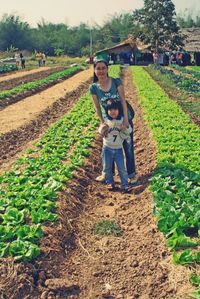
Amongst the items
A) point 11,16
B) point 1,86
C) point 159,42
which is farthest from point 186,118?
point 11,16

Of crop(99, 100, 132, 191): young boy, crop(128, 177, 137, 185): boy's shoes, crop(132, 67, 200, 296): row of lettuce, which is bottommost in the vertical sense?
crop(128, 177, 137, 185): boy's shoes

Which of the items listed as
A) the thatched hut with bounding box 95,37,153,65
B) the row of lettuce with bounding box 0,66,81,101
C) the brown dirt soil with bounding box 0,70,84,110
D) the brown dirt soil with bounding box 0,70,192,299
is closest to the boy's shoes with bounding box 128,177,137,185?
the brown dirt soil with bounding box 0,70,192,299

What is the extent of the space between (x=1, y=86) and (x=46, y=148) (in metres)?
17.2

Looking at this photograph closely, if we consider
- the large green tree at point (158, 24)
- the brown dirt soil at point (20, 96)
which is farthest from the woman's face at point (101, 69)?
the large green tree at point (158, 24)

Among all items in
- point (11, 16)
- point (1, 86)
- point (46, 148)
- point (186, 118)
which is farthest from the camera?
point (11, 16)

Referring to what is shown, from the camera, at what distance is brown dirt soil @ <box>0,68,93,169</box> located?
34.2 feet

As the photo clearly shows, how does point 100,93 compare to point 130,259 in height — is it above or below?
above

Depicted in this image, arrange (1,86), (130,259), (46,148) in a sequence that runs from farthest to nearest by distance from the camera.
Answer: (1,86), (46,148), (130,259)

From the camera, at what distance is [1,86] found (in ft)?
82.2

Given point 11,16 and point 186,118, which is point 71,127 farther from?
point 11,16

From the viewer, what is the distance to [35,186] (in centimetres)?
637

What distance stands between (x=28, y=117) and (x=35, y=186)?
7918mm

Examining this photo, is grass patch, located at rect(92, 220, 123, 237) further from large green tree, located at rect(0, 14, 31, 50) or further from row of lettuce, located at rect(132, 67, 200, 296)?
large green tree, located at rect(0, 14, 31, 50)

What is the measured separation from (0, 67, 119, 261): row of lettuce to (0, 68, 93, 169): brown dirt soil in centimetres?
79
